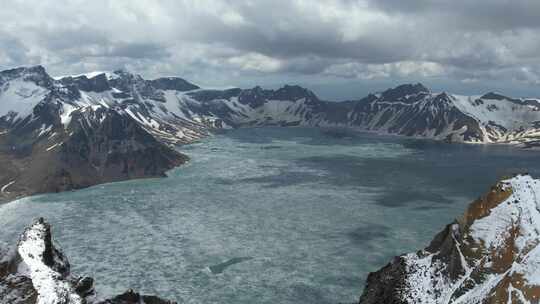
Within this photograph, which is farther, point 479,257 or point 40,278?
point 479,257

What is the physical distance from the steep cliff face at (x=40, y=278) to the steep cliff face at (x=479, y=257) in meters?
52.6

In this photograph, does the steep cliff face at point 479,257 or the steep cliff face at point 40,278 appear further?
the steep cliff face at point 479,257

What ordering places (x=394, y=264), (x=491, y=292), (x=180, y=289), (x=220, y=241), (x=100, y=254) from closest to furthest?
(x=491, y=292) → (x=394, y=264) → (x=180, y=289) → (x=100, y=254) → (x=220, y=241)

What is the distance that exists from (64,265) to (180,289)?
6115 cm

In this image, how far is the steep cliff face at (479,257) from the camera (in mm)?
79938

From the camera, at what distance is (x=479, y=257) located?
294 feet

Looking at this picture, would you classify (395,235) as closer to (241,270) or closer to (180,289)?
(241,270)

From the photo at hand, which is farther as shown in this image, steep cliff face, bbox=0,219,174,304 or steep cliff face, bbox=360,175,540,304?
steep cliff face, bbox=360,175,540,304

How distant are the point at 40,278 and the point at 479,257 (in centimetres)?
7497

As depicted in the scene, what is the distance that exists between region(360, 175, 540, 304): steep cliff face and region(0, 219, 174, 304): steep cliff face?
173 feet

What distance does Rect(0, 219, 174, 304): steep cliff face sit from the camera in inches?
2532

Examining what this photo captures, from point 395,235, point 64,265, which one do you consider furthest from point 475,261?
point 395,235

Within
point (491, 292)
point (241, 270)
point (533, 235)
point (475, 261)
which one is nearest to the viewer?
point (491, 292)

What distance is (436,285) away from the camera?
92125 mm
